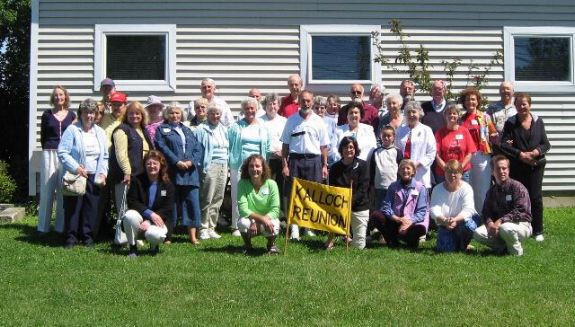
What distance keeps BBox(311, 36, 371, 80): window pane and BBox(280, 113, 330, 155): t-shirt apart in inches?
139

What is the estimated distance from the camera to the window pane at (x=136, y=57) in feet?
42.6

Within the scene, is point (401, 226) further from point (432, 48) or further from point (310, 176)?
point (432, 48)

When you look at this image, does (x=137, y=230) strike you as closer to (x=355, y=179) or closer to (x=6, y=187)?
(x=355, y=179)

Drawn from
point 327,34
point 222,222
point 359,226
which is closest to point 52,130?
point 222,222

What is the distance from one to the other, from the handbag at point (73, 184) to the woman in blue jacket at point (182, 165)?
39.0 inches

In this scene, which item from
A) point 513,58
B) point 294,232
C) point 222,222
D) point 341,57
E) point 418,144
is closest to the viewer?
point 418,144

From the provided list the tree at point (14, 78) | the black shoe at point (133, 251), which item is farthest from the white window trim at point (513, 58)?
the tree at point (14, 78)

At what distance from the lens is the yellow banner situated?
890 centimetres

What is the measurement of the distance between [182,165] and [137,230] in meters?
1.11

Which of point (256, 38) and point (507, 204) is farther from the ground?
point (256, 38)

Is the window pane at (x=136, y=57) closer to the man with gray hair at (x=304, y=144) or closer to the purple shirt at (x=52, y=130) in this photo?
the purple shirt at (x=52, y=130)

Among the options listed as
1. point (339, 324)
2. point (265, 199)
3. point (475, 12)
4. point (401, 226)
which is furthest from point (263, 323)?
point (475, 12)

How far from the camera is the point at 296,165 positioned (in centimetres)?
966

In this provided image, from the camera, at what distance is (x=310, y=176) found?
9.63 metres
